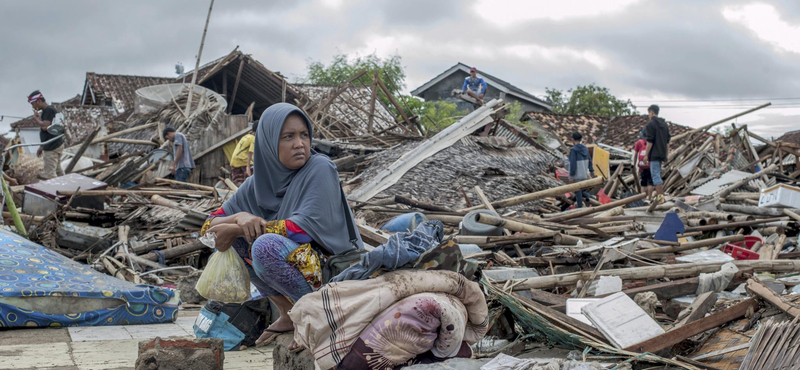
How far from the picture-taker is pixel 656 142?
448 inches

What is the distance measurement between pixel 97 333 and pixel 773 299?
3.75 m

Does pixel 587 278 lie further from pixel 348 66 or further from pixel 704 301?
pixel 348 66

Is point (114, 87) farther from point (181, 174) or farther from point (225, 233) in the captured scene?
point (225, 233)

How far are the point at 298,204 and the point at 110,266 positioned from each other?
3913 millimetres

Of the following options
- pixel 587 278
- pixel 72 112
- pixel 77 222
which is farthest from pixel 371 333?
Result: pixel 72 112

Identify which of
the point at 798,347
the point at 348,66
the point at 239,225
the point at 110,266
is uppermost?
the point at 348,66

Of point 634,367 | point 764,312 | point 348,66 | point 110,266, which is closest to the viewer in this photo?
point 634,367

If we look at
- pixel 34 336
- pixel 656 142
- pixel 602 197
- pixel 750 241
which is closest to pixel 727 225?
pixel 750 241

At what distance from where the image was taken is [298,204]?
3268mm

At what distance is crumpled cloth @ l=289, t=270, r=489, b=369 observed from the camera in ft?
8.87

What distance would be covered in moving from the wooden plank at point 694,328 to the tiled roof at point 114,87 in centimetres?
2533

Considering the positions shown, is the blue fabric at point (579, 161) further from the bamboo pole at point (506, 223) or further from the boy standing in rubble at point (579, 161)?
the bamboo pole at point (506, 223)

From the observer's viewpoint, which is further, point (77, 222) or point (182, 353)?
point (77, 222)

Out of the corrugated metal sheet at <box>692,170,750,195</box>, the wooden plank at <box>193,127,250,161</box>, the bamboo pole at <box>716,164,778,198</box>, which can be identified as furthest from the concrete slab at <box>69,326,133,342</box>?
the corrugated metal sheet at <box>692,170,750,195</box>
